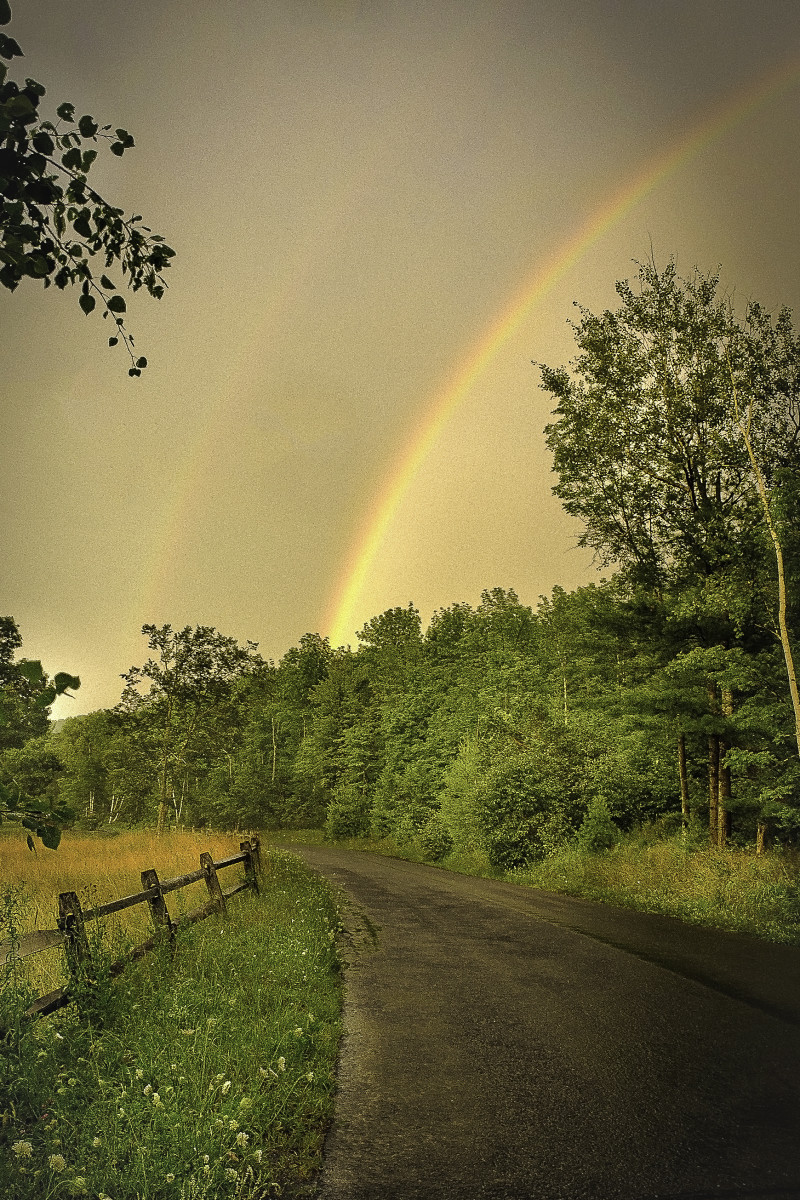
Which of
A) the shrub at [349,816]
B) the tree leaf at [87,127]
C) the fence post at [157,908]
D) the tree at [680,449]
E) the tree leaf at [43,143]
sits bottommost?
the shrub at [349,816]

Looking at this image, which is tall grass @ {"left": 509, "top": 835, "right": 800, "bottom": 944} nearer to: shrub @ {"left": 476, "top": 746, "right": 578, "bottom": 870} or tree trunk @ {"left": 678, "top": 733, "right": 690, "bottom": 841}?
tree trunk @ {"left": 678, "top": 733, "right": 690, "bottom": 841}

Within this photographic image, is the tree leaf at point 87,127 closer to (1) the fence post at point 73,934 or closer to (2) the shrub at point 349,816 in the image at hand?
(1) the fence post at point 73,934

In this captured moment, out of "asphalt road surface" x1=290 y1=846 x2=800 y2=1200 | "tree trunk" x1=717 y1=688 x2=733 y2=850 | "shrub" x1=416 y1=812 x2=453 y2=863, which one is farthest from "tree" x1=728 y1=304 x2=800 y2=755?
"shrub" x1=416 y1=812 x2=453 y2=863

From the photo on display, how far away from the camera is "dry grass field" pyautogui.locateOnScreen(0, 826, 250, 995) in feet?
32.4

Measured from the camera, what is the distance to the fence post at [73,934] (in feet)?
20.2

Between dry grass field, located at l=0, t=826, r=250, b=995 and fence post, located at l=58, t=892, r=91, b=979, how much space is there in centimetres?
129

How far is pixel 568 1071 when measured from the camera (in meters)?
5.67

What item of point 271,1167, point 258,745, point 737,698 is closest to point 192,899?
point 271,1167

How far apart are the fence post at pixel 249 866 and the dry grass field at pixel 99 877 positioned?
2.85 feet

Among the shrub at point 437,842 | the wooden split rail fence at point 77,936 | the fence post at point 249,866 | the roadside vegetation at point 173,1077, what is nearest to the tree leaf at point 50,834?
the roadside vegetation at point 173,1077

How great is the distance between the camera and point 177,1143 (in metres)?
4.05

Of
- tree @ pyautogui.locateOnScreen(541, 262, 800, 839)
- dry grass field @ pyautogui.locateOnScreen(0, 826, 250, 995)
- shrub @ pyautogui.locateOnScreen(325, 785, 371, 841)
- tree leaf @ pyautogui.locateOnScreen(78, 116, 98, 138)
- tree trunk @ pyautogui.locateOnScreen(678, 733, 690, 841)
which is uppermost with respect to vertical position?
tree @ pyautogui.locateOnScreen(541, 262, 800, 839)

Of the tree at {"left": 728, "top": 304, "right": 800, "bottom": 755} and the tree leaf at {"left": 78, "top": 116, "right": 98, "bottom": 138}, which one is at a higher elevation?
the tree at {"left": 728, "top": 304, "right": 800, "bottom": 755}

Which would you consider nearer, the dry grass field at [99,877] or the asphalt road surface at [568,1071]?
the asphalt road surface at [568,1071]
